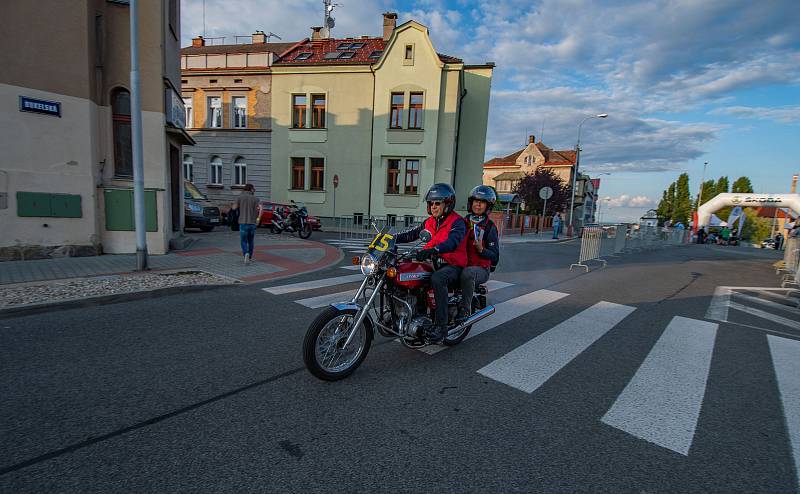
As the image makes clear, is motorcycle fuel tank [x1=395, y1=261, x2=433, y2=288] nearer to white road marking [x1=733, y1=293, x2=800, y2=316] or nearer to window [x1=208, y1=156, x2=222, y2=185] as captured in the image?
white road marking [x1=733, y1=293, x2=800, y2=316]

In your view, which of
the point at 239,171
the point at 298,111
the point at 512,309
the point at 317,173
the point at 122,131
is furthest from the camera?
the point at 239,171

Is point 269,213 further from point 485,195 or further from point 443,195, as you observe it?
point 443,195

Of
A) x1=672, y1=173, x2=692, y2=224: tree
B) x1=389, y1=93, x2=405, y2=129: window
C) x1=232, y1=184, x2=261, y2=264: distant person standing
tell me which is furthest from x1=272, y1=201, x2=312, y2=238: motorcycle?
x1=672, y1=173, x2=692, y2=224: tree

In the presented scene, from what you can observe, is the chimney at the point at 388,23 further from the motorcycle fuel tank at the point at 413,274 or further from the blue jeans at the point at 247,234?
the motorcycle fuel tank at the point at 413,274

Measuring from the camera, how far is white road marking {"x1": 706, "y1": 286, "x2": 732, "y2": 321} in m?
6.34

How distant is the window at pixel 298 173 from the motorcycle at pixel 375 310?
22.2m

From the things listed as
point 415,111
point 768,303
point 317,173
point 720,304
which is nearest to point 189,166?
point 317,173

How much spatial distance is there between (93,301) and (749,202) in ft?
146

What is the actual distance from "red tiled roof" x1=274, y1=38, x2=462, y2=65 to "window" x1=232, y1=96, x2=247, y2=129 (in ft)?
11.4

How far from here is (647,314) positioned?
6.23 meters

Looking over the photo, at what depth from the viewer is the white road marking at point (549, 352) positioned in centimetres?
360

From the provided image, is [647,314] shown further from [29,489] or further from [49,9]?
[49,9]

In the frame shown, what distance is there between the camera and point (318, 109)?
79.4 feet

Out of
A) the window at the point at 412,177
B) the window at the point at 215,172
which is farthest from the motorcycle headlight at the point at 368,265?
the window at the point at 215,172
